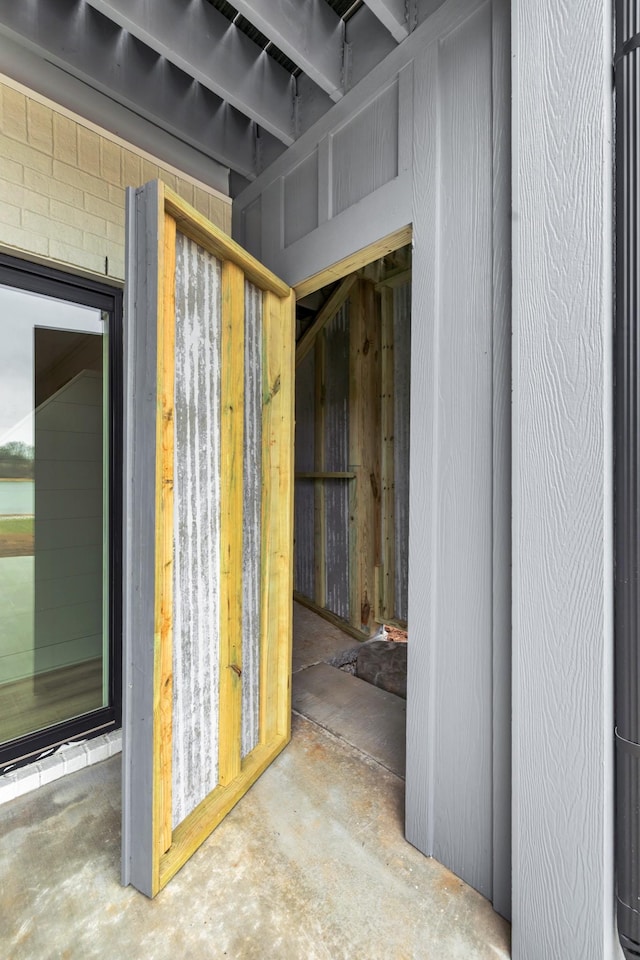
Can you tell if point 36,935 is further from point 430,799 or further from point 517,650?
point 517,650

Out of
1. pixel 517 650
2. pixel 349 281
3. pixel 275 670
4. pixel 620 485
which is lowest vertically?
pixel 275 670

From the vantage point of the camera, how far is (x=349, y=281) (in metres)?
4.16

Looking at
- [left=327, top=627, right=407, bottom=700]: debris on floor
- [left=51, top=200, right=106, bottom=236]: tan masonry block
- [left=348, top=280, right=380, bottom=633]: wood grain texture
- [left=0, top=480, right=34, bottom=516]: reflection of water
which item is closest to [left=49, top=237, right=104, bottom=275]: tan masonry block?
[left=51, top=200, right=106, bottom=236]: tan masonry block

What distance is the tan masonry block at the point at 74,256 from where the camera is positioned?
6.57ft

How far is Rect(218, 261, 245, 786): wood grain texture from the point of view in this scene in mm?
1792

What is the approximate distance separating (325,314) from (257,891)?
4.20 metres

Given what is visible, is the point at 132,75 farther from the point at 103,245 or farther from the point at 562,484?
the point at 562,484

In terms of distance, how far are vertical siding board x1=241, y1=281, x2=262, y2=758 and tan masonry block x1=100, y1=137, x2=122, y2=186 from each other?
93 centimetres

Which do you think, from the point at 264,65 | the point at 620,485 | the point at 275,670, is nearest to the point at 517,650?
the point at 620,485

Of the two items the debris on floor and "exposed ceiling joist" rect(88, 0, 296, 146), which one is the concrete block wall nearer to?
"exposed ceiling joist" rect(88, 0, 296, 146)

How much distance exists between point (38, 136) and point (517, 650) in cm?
270

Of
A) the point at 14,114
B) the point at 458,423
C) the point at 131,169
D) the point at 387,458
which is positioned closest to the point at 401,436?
the point at 387,458

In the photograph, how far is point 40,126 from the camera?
196 cm

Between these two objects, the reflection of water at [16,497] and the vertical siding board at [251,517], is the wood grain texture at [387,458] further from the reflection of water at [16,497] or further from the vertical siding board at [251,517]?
the reflection of water at [16,497]
